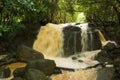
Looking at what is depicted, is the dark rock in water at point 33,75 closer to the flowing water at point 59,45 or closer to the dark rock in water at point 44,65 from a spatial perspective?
the dark rock in water at point 44,65

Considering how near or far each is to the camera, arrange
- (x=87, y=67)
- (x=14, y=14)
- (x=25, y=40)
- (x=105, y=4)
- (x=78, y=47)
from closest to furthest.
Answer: (x=14, y=14)
(x=105, y=4)
(x=87, y=67)
(x=78, y=47)
(x=25, y=40)

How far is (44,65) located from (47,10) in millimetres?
4745

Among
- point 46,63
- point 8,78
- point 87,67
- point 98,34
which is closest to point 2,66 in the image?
point 8,78

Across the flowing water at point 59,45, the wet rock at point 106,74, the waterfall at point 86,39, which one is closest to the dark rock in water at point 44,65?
the flowing water at point 59,45

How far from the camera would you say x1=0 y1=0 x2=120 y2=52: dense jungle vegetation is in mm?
3907

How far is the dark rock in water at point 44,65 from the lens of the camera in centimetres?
931

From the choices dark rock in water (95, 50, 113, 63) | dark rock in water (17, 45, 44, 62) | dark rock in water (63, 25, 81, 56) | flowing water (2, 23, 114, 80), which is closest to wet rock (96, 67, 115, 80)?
flowing water (2, 23, 114, 80)

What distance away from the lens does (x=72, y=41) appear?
14727 millimetres

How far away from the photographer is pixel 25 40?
15.5 meters

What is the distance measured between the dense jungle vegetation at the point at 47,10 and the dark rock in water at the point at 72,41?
1.34m

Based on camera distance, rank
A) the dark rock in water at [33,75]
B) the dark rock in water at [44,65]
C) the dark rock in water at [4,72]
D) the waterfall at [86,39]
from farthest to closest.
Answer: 1. the waterfall at [86,39]
2. the dark rock in water at [4,72]
3. the dark rock in water at [44,65]
4. the dark rock in water at [33,75]

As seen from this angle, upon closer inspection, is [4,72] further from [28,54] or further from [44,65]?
[44,65]

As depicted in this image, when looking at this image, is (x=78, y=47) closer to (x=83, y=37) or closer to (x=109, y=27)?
(x=83, y=37)

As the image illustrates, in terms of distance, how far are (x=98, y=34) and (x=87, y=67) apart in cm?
513
